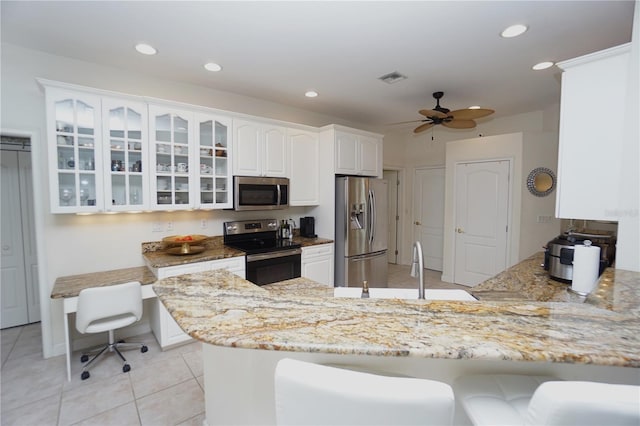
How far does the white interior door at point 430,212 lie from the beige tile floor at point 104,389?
459 centimetres

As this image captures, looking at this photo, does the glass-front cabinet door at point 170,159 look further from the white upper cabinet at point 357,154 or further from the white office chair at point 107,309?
the white upper cabinet at point 357,154

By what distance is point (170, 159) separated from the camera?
306 centimetres

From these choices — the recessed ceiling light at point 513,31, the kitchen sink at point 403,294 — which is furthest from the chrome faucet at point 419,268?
the recessed ceiling light at point 513,31

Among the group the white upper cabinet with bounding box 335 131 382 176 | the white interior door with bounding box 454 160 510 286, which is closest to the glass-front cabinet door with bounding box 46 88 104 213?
the white upper cabinet with bounding box 335 131 382 176

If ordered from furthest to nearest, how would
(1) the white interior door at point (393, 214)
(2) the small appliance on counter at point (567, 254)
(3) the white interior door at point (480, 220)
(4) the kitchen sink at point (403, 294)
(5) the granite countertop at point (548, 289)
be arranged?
1. (1) the white interior door at point (393, 214)
2. (3) the white interior door at point (480, 220)
3. (2) the small appliance on counter at point (567, 254)
4. (4) the kitchen sink at point (403, 294)
5. (5) the granite countertop at point (548, 289)

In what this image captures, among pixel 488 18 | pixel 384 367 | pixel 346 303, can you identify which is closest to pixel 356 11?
pixel 488 18

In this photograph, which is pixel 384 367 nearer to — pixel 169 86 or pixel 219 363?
pixel 219 363

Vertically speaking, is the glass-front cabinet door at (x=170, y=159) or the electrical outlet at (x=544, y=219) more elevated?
the glass-front cabinet door at (x=170, y=159)

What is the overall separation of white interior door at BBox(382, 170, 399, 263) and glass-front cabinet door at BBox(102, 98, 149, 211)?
4.69m

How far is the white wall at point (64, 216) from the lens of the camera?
2.57 m

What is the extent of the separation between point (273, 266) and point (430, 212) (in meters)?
3.77

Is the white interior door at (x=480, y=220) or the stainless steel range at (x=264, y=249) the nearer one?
the stainless steel range at (x=264, y=249)

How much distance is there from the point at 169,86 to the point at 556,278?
13.5 ft

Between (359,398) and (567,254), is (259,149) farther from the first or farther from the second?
(359,398)
